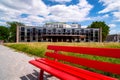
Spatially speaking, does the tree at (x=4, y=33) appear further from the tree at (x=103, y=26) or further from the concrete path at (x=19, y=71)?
the concrete path at (x=19, y=71)

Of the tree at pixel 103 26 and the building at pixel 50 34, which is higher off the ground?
the tree at pixel 103 26

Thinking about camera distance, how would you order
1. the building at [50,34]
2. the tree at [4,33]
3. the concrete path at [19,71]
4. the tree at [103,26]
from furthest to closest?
the tree at [4,33], the tree at [103,26], the building at [50,34], the concrete path at [19,71]

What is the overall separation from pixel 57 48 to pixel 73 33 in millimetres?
68414

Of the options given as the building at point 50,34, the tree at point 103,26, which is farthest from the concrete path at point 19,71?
the tree at point 103,26

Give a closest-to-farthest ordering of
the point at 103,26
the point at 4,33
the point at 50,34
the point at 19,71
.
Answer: the point at 19,71 → the point at 50,34 → the point at 103,26 → the point at 4,33

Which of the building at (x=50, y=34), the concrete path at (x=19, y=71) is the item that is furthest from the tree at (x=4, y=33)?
the concrete path at (x=19, y=71)

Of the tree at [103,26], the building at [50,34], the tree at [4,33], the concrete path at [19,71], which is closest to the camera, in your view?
the concrete path at [19,71]

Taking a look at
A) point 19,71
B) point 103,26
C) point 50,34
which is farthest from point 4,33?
point 19,71

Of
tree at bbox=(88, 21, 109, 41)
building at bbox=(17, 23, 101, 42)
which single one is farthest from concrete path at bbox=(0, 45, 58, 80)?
tree at bbox=(88, 21, 109, 41)

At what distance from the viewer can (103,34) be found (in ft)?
273

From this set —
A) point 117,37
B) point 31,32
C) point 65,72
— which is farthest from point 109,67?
point 117,37

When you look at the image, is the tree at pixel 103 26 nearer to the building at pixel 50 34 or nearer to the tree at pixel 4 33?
the building at pixel 50 34

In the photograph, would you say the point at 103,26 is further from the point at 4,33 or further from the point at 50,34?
the point at 4,33

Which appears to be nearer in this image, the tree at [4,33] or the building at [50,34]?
the building at [50,34]
